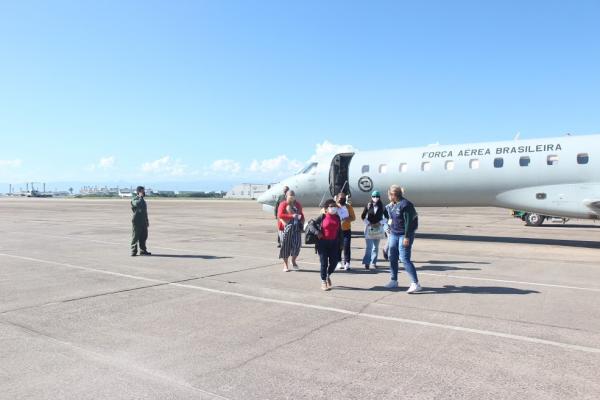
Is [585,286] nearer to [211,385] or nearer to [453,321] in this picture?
[453,321]

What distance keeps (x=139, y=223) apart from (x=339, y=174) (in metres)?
8.97

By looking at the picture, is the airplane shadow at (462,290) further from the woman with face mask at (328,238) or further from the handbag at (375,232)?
the handbag at (375,232)

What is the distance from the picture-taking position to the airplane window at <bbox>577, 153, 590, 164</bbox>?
1405 centimetres

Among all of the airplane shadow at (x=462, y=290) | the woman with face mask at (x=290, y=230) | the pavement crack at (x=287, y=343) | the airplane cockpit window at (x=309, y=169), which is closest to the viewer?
the pavement crack at (x=287, y=343)

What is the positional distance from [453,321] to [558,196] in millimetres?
10113

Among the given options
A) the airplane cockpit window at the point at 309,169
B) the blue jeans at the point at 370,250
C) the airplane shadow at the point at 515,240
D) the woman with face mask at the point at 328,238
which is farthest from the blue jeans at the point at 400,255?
the airplane cockpit window at the point at 309,169

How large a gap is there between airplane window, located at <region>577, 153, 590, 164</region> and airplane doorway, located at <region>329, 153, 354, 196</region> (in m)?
7.93

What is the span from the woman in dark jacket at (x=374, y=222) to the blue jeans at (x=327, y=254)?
1970 millimetres

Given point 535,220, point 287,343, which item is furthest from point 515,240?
point 287,343

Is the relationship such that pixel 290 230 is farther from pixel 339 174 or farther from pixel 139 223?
pixel 339 174

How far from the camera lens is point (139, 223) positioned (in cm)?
1291

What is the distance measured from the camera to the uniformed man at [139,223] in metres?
12.9

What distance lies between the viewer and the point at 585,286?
8.67 metres

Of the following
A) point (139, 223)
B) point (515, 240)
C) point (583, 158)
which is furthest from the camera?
point (515, 240)
